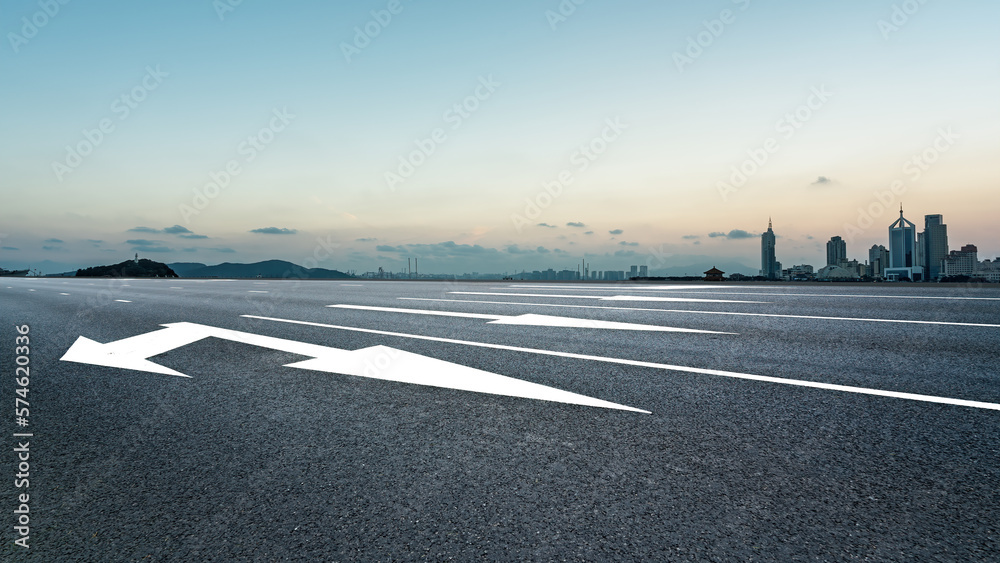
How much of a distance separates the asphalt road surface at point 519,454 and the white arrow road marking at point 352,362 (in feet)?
0.18

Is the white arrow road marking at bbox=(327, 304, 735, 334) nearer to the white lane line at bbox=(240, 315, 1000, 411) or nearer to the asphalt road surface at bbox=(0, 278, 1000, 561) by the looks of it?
the asphalt road surface at bbox=(0, 278, 1000, 561)

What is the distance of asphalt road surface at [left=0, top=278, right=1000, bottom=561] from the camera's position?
6.17 feet

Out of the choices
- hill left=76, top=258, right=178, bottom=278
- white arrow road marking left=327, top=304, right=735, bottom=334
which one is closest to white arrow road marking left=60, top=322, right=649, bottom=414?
white arrow road marking left=327, top=304, right=735, bottom=334

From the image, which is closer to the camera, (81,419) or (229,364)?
(81,419)

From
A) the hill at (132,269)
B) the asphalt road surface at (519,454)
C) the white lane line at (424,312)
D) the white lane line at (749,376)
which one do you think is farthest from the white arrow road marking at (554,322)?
the hill at (132,269)

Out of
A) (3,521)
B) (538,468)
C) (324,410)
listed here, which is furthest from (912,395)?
(3,521)

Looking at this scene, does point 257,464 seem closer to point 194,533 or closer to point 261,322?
point 194,533

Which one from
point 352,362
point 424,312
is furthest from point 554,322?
point 352,362

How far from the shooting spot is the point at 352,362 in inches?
207

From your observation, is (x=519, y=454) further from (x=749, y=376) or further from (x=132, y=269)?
(x=132, y=269)

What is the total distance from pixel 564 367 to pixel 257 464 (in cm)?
290

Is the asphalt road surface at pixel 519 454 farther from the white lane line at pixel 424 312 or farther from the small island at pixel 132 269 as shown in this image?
the small island at pixel 132 269

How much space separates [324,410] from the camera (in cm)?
359

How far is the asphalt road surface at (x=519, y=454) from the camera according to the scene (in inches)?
74.1
